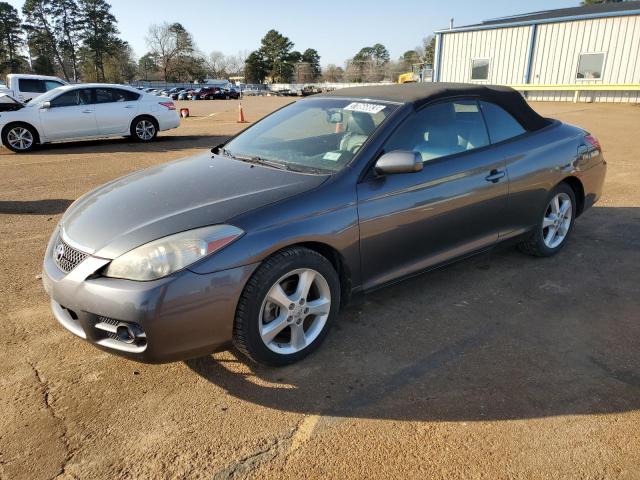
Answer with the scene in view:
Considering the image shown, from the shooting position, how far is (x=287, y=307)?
2.80 meters

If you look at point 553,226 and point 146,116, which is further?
point 146,116

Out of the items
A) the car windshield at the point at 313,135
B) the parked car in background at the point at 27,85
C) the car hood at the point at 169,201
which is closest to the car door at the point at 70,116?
the parked car in background at the point at 27,85

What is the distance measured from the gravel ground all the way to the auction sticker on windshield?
141 centimetres

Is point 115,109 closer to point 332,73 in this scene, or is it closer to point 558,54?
point 558,54

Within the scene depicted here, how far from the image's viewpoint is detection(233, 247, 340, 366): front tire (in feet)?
8.63

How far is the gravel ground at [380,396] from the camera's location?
2.23 m

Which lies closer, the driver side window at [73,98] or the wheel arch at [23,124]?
the wheel arch at [23,124]

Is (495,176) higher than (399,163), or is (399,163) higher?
(399,163)

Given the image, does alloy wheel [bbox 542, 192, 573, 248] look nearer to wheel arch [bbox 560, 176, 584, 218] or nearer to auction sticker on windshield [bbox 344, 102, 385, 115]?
wheel arch [bbox 560, 176, 584, 218]

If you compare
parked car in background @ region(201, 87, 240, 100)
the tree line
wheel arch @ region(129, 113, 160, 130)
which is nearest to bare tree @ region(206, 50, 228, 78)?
the tree line

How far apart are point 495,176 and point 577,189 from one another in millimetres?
1411

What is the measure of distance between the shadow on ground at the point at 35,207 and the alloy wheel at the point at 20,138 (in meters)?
5.13

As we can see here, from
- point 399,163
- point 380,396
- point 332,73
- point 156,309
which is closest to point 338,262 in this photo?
point 399,163

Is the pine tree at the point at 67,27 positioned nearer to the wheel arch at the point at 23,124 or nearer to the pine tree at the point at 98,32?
the pine tree at the point at 98,32
